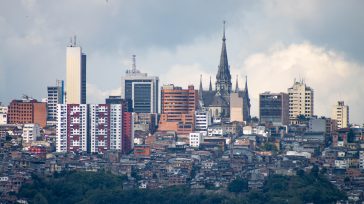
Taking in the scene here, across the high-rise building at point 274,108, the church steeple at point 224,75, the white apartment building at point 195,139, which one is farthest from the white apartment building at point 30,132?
the church steeple at point 224,75

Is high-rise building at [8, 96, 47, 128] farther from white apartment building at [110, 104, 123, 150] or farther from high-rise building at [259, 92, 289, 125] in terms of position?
high-rise building at [259, 92, 289, 125]

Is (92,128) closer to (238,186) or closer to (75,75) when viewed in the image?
(75,75)

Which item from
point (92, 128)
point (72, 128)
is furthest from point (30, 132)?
point (92, 128)

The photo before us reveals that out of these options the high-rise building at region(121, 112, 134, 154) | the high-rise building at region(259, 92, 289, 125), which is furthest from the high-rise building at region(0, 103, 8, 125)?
the high-rise building at region(259, 92, 289, 125)

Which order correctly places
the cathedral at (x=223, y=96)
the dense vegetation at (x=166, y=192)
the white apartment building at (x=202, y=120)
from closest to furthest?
the dense vegetation at (x=166, y=192) → the white apartment building at (x=202, y=120) → the cathedral at (x=223, y=96)

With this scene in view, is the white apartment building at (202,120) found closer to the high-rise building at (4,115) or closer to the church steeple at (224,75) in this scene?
the church steeple at (224,75)

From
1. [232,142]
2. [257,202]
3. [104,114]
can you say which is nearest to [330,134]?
[232,142]
